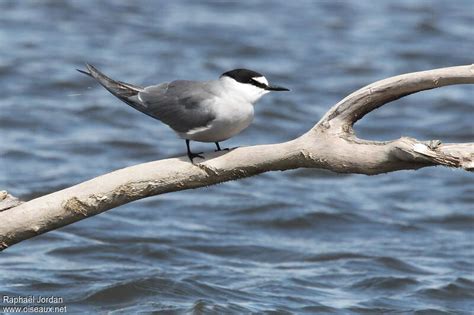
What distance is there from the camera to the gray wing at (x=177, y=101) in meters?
6.88

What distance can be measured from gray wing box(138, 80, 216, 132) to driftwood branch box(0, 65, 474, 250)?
535 millimetres

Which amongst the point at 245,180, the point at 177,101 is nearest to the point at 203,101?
the point at 177,101

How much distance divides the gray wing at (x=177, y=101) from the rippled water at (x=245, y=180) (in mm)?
2262

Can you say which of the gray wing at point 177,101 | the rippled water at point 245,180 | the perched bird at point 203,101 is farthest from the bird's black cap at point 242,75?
the rippled water at point 245,180

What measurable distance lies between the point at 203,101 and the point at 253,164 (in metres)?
0.77

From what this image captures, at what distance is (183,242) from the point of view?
10648 millimetres

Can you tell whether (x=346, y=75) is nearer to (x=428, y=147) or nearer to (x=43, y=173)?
(x=43, y=173)

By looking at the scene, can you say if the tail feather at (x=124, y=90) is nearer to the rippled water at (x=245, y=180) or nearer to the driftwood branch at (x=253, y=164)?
the driftwood branch at (x=253, y=164)

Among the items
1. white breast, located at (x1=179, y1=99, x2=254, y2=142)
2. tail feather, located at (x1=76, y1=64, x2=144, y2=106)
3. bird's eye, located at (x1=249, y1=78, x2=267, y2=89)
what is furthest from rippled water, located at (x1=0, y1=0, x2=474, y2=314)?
bird's eye, located at (x1=249, y1=78, x2=267, y2=89)

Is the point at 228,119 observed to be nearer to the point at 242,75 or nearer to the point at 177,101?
the point at 242,75

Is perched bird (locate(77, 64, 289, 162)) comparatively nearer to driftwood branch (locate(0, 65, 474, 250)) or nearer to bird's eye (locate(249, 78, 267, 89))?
bird's eye (locate(249, 78, 267, 89))

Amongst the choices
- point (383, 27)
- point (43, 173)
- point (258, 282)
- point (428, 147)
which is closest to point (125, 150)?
point (43, 173)

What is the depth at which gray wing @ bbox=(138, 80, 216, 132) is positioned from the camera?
688 cm

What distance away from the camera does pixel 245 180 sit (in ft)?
42.4
